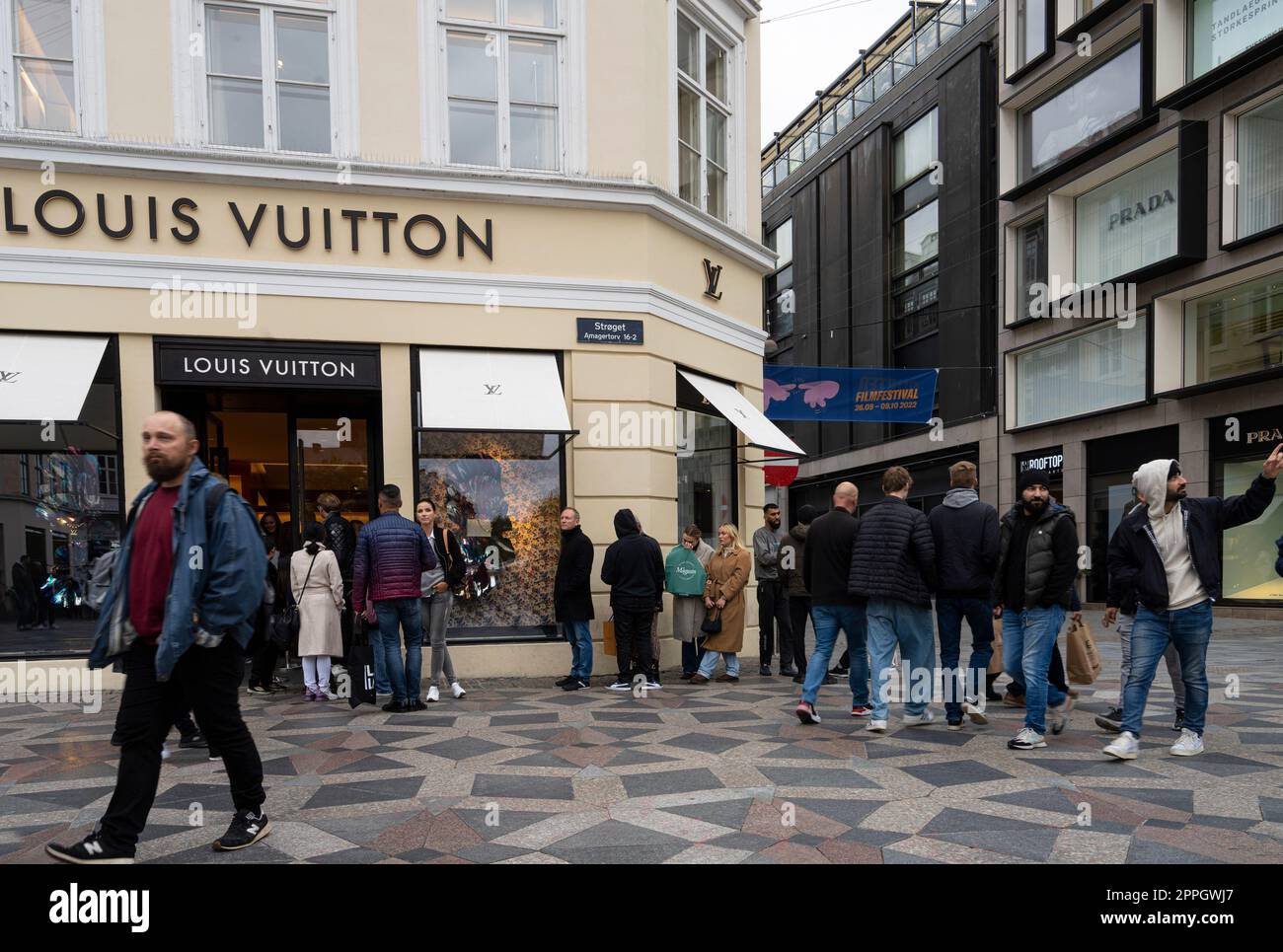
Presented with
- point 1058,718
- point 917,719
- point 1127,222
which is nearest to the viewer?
point 1058,718

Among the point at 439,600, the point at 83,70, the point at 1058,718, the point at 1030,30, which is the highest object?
the point at 1030,30

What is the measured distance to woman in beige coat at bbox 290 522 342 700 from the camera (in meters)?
8.38

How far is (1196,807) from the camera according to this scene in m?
4.58

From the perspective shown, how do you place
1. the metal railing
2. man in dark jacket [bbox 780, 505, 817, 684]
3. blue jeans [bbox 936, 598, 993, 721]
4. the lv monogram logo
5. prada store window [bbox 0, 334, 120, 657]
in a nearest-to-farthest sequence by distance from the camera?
1. blue jeans [bbox 936, 598, 993, 721]
2. prada store window [bbox 0, 334, 120, 657]
3. man in dark jacket [bbox 780, 505, 817, 684]
4. the lv monogram logo
5. the metal railing

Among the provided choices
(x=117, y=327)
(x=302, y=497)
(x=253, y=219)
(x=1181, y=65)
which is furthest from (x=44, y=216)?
(x=1181, y=65)

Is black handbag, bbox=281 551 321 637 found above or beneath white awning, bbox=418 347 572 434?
beneath

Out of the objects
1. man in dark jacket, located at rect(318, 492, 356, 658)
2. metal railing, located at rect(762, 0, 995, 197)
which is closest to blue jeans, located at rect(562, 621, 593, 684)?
man in dark jacket, located at rect(318, 492, 356, 658)

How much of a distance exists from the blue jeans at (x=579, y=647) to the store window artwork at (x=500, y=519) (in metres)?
1.11

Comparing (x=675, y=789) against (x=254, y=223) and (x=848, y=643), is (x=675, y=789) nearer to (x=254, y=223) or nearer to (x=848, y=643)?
(x=848, y=643)

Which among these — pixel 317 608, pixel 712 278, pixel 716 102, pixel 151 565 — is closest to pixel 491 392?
pixel 317 608

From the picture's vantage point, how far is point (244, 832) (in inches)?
→ 163

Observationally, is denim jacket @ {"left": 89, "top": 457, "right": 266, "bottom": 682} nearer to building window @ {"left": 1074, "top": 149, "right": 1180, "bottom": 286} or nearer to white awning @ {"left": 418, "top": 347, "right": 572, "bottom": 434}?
white awning @ {"left": 418, "top": 347, "right": 572, "bottom": 434}

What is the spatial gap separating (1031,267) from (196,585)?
23.0 m

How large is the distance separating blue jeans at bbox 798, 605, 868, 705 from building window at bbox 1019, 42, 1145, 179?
16.8 meters
